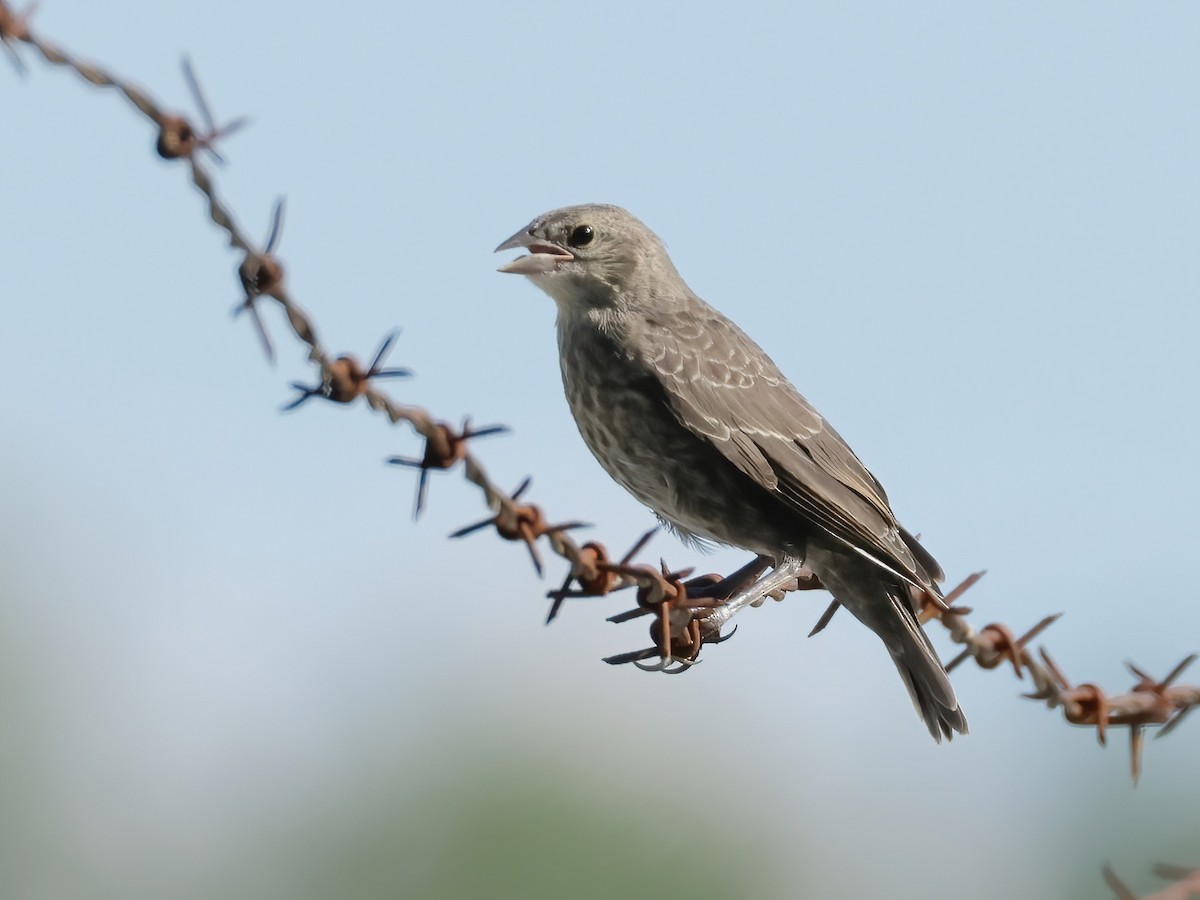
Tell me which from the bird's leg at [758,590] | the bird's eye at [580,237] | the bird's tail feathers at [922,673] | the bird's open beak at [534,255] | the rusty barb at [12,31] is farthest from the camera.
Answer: the bird's eye at [580,237]

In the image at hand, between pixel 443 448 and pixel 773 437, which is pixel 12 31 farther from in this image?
pixel 773 437

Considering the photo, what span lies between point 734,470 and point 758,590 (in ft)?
1.66

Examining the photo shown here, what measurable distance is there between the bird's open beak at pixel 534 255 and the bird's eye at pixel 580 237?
0.25 ft

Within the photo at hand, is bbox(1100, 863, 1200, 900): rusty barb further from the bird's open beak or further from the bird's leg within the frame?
the bird's open beak

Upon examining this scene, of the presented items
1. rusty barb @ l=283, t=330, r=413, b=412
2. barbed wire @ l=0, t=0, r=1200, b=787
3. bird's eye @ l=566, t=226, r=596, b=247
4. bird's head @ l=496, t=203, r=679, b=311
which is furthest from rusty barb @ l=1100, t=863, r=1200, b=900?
bird's eye @ l=566, t=226, r=596, b=247

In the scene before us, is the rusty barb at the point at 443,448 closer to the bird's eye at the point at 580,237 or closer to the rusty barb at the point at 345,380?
the rusty barb at the point at 345,380

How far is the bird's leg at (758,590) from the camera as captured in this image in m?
5.43

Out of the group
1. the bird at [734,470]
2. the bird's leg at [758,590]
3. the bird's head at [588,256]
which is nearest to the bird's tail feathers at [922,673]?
the bird at [734,470]

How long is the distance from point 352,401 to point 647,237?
11.8ft

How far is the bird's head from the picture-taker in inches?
247

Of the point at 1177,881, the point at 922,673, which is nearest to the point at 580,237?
the point at 922,673

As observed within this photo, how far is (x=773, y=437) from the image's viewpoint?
6074 millimetres

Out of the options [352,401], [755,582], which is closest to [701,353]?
[755,582]

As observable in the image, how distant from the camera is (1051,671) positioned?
4.32 m
